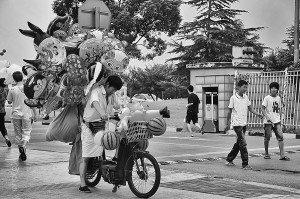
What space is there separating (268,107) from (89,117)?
5665 millimetres

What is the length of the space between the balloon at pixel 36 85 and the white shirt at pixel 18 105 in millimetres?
3881

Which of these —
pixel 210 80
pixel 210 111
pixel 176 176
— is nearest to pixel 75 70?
pixel 176 176

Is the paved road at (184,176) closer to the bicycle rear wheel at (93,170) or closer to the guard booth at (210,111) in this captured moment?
the bicycle rear wheel at (93,170)

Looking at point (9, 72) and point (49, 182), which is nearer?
point (49, 182)

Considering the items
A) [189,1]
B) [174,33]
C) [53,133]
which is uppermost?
[189,1]

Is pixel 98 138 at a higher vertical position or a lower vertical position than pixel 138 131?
lower

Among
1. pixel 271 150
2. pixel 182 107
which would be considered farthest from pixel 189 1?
pixel 271 150

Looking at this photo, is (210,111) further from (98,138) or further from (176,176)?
(98,138)

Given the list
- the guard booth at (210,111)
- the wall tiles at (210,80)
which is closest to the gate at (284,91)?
the wall tiles at (210,80)

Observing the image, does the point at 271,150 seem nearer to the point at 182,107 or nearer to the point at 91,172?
the point at 91,172

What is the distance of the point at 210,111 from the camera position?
23.3 metres

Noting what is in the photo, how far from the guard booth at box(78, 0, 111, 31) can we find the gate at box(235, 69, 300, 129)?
37.5ft

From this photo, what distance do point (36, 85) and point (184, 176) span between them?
9.77ft

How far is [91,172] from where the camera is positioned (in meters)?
7.96
